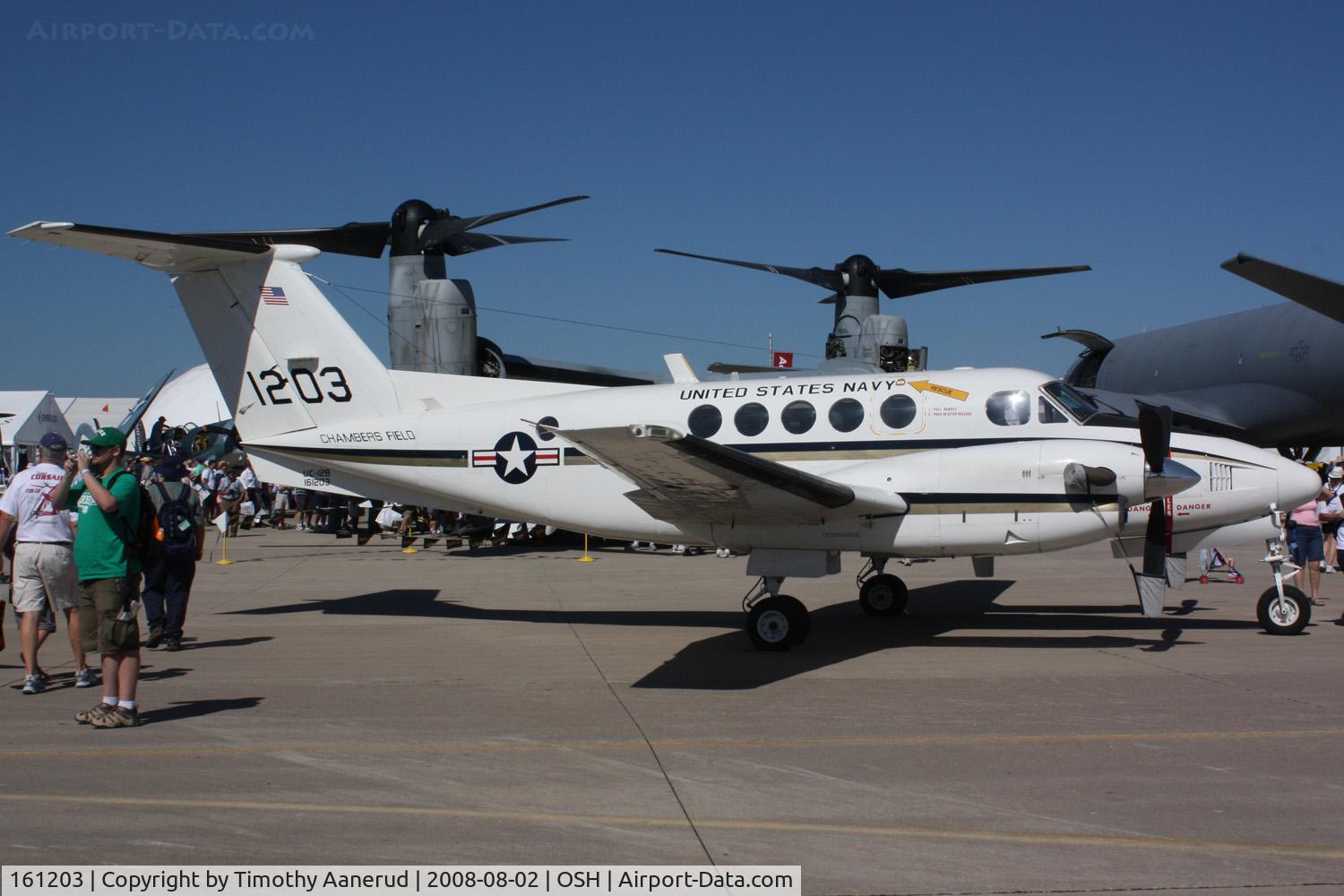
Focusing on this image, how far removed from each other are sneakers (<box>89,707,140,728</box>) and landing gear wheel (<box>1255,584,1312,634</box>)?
33.8 feet

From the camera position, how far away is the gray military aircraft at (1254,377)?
75.3 feet

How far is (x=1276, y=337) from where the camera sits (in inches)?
938

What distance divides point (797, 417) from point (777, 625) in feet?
8.01

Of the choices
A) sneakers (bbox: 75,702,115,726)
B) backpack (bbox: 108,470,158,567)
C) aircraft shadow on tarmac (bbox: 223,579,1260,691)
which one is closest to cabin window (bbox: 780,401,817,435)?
aircraft shadow on tarmac (bbox: 223,579,1260,691)

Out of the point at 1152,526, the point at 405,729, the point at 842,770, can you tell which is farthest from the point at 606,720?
the point at 1152,526

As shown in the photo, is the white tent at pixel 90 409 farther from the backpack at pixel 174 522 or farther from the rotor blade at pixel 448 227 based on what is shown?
the backpack at pixel 174 522

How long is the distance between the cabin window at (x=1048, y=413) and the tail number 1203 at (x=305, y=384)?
783 cm

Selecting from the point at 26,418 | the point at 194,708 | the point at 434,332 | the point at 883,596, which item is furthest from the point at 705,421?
Result: the point at 26,418

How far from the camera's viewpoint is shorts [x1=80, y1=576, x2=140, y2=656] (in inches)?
269

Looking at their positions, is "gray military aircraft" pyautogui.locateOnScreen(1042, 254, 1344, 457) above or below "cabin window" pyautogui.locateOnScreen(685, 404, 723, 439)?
above

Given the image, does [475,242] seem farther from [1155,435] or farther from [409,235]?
[1155,435]

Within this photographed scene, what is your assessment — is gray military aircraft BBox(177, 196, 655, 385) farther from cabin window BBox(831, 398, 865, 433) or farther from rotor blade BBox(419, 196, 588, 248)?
cabin window BBox(831, 398, 865, 433)

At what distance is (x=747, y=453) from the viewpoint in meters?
10.7

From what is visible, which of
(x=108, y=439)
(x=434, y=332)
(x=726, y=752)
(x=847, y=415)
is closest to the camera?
(x=726, y=752)
